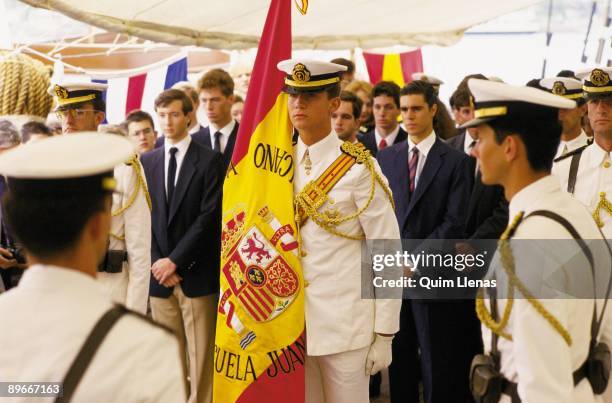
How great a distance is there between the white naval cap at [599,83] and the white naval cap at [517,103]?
1.59m

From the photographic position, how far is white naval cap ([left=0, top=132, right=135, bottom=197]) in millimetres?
1506

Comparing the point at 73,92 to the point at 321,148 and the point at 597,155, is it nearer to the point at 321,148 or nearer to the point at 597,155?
the point at 321,148

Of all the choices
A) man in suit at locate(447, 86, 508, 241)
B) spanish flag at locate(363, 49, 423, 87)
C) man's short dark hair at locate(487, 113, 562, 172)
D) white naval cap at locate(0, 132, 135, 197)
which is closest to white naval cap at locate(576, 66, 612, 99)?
man in suit at locate(447, 86, 508, 241)

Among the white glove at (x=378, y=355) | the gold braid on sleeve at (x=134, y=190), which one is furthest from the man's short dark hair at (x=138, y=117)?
the white glove at (x=378, y=355)

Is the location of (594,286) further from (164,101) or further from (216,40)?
(216,40)

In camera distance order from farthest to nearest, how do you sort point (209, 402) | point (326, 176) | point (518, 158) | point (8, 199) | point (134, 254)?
point (209, 402) → point (134, 254) → point (326, 176) → point (518, 158) → point (8, 199)

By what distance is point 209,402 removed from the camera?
4586 mm

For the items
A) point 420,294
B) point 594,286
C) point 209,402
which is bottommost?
point 209,402

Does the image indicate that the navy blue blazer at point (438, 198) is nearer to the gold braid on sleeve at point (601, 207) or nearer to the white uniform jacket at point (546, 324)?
the gold braid on sleeve at point (601, 207)

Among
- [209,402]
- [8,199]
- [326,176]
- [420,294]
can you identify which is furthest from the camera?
[209,402]

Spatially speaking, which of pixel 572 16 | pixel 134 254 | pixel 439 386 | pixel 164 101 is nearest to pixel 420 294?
pixel 439 386

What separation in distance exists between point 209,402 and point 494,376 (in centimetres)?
275

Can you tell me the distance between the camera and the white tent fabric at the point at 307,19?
4.32 metres

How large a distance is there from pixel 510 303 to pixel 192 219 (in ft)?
9.04
